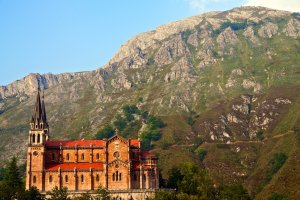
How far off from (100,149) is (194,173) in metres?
30.6

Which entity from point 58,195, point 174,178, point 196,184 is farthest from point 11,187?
point 196,184

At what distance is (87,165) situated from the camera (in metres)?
143

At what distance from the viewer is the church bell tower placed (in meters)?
138

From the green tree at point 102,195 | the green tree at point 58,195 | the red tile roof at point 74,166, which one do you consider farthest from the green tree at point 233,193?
the green tree at point 58,195

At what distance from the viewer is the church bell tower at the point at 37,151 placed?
138000 millimetres

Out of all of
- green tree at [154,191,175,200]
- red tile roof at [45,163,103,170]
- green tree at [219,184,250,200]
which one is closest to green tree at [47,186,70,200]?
red tile roof at [45,163,103,170]

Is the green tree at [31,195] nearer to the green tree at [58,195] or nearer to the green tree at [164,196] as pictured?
the green tree at [58,195]

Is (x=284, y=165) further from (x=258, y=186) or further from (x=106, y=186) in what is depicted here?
(x=106, y=186)

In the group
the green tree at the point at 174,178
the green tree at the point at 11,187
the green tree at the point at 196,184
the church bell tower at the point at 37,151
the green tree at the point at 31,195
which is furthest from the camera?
the green tree at the point at 174,178

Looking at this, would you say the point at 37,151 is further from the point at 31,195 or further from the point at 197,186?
the point at 197,186

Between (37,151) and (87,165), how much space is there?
51.6 feet

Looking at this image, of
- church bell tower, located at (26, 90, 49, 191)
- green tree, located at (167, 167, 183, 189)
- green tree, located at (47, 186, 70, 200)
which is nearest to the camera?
green tree, located at (47, 186, 70, 200)

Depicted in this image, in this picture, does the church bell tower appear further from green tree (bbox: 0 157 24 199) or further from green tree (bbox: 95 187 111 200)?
green tree (bbox: 95 187 111 200)

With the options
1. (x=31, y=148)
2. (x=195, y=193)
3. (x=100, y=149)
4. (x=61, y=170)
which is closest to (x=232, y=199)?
(x=195, y=193)
